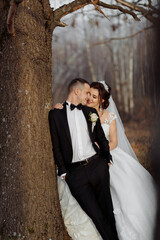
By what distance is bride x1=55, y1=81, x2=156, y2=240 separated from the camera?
142 inches

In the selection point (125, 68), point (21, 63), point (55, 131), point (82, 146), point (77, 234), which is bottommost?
point (77, 234)

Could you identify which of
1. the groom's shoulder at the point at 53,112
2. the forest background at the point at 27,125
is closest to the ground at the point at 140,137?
the groom's shoulder at the point at 53,112

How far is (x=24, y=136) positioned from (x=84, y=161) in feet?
3.03

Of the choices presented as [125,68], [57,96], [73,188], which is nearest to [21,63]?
[73,188]

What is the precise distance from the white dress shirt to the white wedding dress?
609 mm

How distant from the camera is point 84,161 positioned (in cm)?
364

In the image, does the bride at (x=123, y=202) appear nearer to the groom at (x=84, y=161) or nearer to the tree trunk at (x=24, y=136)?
the groom at (x=84, y=161)

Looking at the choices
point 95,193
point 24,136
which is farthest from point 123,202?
point 24,136

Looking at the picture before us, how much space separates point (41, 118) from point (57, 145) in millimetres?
454

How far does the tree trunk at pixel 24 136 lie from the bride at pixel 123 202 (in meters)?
0.41

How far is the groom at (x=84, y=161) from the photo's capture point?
355cm

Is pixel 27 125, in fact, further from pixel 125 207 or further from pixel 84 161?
pixel 125 207

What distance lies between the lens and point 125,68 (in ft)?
67.4

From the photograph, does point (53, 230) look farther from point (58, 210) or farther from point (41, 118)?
point (41, 118)
